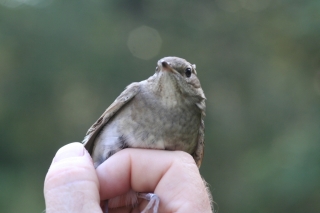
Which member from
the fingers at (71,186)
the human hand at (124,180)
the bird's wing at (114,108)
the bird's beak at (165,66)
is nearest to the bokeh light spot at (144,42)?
the bird's wing at (114,108)

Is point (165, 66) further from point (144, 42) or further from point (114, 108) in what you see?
point (144, 42)

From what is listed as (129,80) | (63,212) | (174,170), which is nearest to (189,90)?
(174,170)

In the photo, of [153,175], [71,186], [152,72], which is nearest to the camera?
[71,186]

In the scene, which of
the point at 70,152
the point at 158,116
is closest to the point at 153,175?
the point at 158,116

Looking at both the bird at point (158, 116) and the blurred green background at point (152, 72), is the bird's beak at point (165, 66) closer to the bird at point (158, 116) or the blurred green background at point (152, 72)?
the bird at point (158, 116)

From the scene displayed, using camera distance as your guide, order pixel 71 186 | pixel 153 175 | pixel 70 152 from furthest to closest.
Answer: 1. pixel 153 175
2. pixel 70 152
3. pixel 71 186

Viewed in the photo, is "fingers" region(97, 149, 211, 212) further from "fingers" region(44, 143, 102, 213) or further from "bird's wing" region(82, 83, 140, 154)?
"bird's wing" region(82, 83, 140, 154)
